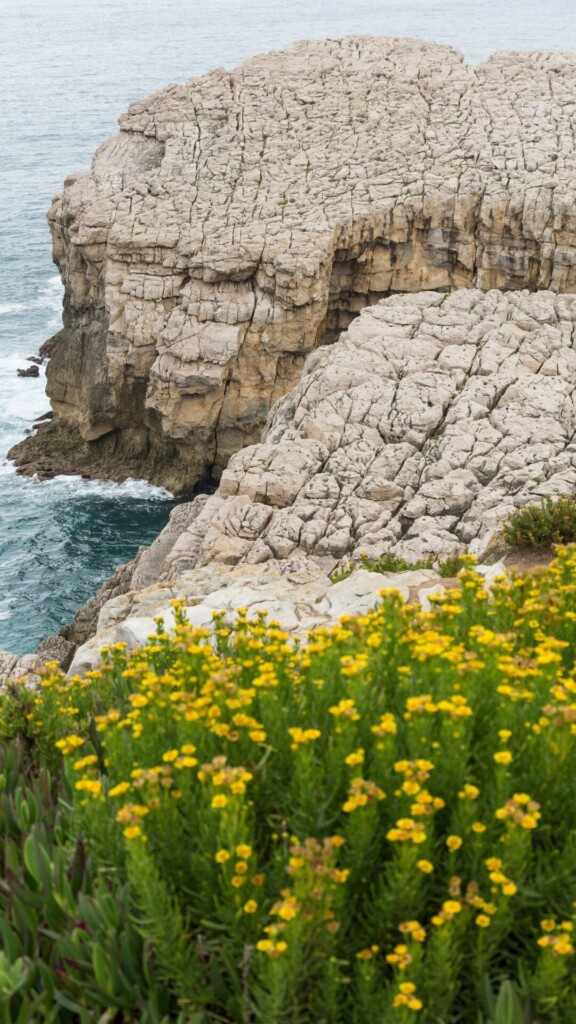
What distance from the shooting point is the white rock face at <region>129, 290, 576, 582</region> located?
26000 millimetres

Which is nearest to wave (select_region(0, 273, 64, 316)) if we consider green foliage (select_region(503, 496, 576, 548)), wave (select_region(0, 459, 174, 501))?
Answer: wave (select_region(0, 459, 174, 501))

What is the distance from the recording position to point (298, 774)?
5.48 meters

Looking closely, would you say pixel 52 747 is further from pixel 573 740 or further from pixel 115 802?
pixel 573 740

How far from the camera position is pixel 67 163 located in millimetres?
103562

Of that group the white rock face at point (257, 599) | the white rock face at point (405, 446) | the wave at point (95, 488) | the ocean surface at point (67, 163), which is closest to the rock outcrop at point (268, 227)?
the wave at point (95, 488)

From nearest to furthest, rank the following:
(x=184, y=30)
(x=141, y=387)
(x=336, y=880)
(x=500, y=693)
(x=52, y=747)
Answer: (x=336, y=880) → (x=500, y=693) → (x=52, y=747) → (x=141, y=387) → (x=184, y=30)

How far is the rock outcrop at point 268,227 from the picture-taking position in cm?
4366

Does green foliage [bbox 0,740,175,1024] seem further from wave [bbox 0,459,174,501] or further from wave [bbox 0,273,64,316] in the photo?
wave [bbox 0,273,64,316]

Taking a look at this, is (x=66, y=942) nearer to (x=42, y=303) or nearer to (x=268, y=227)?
(x=268, y=227)

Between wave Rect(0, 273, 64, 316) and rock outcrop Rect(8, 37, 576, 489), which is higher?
rock outcrop Rect(8, 37, 576, 489)

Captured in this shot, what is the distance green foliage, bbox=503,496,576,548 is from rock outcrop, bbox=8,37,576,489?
84.5 ft

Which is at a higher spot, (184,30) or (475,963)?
(184,30)

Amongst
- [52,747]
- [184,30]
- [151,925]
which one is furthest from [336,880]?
[184,30]

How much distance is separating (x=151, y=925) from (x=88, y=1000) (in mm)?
540
